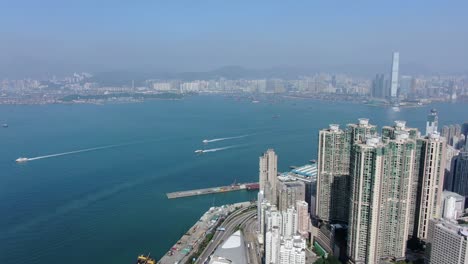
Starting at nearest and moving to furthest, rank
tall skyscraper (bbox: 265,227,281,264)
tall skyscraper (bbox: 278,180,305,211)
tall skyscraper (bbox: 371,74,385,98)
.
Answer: tall skyscraper (bbox: 265,227,281,264) → tall skyscraper (bbox: 278,180,305,211) → tall skyscraper (bbox: 371,74,385,98)

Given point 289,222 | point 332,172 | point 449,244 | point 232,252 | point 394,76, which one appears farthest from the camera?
point 394,76

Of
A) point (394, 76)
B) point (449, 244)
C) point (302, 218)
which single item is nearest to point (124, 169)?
point (302, 218)

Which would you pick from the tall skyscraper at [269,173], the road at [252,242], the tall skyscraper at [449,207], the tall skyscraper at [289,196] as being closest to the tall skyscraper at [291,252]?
the road at [252,242]

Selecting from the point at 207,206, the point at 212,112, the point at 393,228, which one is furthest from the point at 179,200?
the point at 212,112

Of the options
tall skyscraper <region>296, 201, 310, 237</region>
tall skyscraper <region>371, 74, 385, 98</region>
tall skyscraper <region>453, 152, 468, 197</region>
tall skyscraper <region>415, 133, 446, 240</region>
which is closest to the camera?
tall skyscraper <region>415, 133, 446, 240</region>

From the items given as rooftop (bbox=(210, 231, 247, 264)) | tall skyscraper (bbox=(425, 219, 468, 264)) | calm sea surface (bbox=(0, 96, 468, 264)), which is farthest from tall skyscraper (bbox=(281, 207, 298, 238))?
calm sea surface (bbox=(0, 96, 468, 264))

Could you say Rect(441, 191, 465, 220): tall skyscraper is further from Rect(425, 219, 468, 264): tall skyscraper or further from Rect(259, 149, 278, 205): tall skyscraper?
Rect(259, 149, 278, 205): tall skyscraper

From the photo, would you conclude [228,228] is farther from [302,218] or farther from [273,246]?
[273,246]
